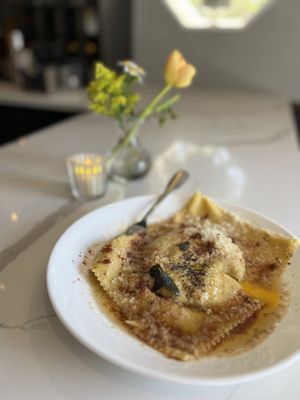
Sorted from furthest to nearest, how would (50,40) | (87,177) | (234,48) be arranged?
1. (50,40)
2. (234,48)
3. (87,177)

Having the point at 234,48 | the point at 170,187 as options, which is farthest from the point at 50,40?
the point at 170,187

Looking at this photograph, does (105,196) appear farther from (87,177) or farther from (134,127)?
(134,127)

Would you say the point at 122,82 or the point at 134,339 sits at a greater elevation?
the point at 122,82

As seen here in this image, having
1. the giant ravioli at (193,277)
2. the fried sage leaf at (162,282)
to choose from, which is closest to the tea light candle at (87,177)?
the giant ravioli at (193,277)

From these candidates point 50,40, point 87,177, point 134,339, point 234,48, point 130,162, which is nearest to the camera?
point 134,339

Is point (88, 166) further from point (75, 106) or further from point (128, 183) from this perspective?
point (75, 106)

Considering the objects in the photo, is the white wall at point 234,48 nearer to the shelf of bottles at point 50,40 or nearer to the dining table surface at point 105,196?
the dining table surface at point 105,196

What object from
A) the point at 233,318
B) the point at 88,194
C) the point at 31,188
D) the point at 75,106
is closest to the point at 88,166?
the point at 88,194

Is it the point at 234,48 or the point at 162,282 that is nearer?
the point at 162,282
